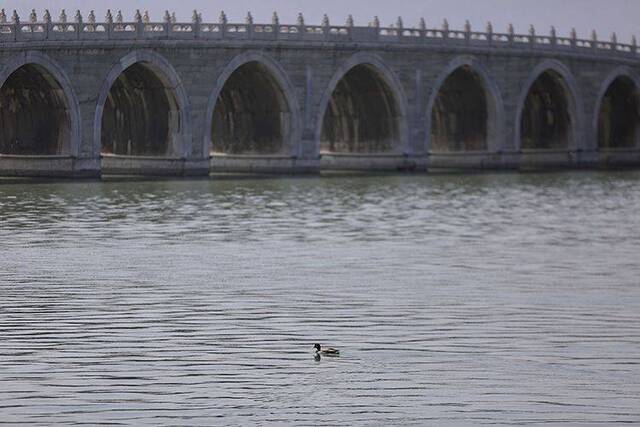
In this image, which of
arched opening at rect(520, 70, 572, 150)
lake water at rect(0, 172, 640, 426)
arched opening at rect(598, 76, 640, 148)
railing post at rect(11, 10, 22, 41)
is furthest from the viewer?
arched opening at rect(598, 76, 640, 148)

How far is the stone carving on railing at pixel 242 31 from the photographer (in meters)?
70.2

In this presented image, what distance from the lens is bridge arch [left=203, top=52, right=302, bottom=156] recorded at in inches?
3140

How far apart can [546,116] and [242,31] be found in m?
27.2

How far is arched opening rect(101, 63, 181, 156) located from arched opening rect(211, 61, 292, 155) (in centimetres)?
518

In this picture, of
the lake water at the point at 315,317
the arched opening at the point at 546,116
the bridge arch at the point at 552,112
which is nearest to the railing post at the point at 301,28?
the bridge arch at the point at 552,112

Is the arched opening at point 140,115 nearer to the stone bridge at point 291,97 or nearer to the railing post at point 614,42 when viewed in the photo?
the stone bridge at point 291,97

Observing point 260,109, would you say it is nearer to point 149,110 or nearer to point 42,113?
point 149,110

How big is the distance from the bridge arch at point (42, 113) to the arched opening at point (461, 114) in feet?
85.9

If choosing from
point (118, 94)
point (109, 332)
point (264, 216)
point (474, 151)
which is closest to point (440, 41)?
point (474, 151)

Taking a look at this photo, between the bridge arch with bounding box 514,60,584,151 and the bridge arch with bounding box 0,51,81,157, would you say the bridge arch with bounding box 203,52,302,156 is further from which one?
the bridge arch with bounding box 514,60,584,151

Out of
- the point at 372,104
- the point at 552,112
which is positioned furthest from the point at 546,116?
the point at 372,104

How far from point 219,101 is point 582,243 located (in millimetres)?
44352

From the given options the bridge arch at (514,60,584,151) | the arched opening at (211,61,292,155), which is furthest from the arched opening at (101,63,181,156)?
the bridge arch at (514,60,584,151)

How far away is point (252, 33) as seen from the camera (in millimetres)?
77688
